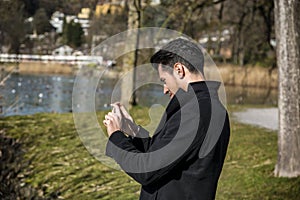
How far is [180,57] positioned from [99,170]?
6160 mm

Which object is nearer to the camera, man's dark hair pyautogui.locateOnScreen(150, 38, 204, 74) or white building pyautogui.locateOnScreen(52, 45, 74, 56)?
man's dark hair pyautogui.locateOnScreen(150, 38, 204, 74)

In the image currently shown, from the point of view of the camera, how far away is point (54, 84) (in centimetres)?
2084

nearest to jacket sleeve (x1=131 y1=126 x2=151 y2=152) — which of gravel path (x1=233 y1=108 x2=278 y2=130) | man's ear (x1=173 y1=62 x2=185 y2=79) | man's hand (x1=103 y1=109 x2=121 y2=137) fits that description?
man's hand (x1=103 y1=109 x2=121 y2=137)

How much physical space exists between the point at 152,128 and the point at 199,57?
785mm

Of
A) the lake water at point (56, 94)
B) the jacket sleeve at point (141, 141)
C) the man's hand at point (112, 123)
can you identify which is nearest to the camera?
the man's hand at point (112, 123)

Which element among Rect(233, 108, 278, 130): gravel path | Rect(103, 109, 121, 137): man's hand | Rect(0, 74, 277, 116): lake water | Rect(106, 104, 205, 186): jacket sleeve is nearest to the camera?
Rect(106, 104, 205, 186): jacket sleeve

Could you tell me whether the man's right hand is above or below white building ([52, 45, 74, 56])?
above

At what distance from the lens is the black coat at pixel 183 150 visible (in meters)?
2.50

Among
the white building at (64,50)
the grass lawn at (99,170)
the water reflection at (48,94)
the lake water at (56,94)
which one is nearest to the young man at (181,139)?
the grass lawn at (99,170)

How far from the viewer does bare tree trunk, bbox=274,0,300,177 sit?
711cm

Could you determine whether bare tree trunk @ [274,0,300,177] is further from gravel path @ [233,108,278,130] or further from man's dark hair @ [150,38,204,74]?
gravel path @ [233,108,278,130]

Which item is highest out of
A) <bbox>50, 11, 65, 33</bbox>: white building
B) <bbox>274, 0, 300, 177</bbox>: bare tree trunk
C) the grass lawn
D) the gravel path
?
<bbox>50, 11, 65, 33</bbox>: white building

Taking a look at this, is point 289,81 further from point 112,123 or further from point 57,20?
point 57,20

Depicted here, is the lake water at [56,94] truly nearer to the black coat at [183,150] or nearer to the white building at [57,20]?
the white building at [57,20]
